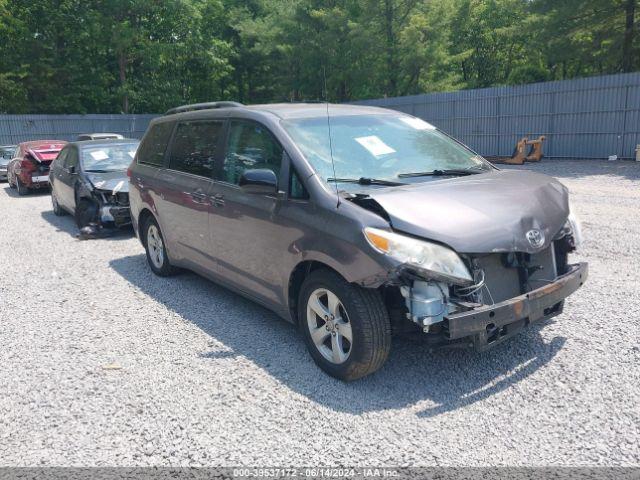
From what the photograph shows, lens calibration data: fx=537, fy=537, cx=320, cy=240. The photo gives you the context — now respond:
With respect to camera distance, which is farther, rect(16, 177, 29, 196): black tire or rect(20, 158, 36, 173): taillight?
rect(16, 177, 29, 196): black tire

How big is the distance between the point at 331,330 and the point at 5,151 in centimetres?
2244

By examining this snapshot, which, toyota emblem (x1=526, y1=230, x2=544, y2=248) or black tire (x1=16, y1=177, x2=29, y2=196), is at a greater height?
toyota emblem (x1=526, y1=230, x2=544, y2=248)

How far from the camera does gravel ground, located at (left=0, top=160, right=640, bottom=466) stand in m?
2.98

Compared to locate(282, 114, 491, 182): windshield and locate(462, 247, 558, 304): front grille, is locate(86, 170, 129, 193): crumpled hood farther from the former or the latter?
locate(462, 247, 558, 304): front grille

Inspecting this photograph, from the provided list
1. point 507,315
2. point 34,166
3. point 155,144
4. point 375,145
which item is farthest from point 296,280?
point 34,166

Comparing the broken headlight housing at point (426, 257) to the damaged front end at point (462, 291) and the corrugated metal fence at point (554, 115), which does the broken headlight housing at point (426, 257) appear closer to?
the damaged front end at point (462, 291)

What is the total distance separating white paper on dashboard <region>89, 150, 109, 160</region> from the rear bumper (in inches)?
347

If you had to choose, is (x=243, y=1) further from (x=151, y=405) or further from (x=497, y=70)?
(x=151, y=405)

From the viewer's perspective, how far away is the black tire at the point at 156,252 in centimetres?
628

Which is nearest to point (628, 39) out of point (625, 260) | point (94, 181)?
point (625, 260)

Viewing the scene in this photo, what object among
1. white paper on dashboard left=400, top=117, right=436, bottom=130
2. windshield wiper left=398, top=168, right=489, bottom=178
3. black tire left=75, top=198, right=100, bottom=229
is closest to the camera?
windshield wiper left=398, top=168, right=489, bottom=178

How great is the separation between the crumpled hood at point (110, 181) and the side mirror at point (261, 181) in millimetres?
5630

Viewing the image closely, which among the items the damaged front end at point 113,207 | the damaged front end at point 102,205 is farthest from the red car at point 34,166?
the damaged front end at point 113,207

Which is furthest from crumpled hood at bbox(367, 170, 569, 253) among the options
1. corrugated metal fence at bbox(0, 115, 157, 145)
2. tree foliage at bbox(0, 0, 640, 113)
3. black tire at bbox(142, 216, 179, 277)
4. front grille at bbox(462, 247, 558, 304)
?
corrugated metal fence at bbox(0, 115, 157, 145)
